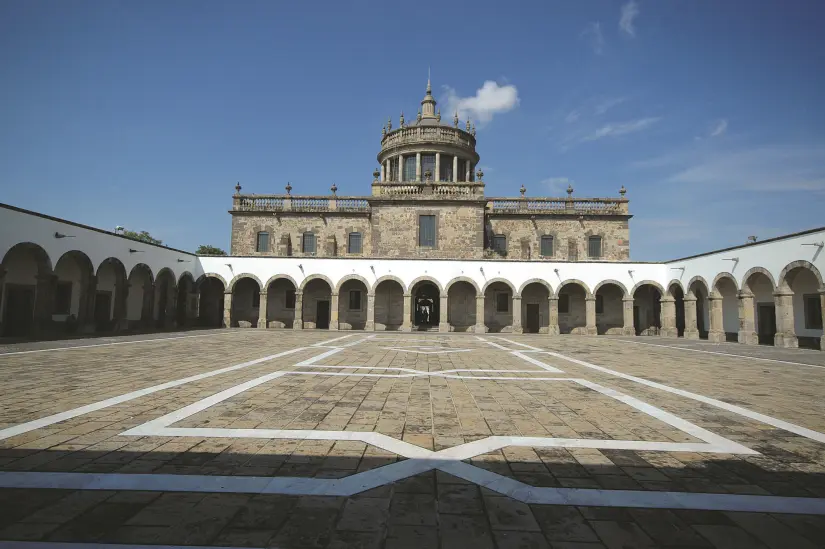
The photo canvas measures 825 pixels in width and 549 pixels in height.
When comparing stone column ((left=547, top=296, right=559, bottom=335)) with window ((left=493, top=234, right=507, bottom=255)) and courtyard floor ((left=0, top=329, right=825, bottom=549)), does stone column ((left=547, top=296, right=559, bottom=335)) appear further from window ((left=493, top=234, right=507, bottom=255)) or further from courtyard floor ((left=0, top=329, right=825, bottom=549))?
courtyard floor ((left=0, top=329, right=825, bottom=549))

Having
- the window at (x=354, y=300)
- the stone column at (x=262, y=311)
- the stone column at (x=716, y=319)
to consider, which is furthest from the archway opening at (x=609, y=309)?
the stone column at (x=262, y=311)

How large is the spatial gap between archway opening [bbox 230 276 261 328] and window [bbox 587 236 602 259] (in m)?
22.2

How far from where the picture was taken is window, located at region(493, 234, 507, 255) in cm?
2978

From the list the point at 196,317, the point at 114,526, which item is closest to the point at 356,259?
the point at 196,317

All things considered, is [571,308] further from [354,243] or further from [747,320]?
[354,243]

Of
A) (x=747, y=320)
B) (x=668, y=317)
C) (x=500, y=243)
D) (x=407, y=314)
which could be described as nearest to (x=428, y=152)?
(x=500, y=243)

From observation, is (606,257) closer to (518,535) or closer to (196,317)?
(196,317)

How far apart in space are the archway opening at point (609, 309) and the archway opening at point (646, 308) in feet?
3.76

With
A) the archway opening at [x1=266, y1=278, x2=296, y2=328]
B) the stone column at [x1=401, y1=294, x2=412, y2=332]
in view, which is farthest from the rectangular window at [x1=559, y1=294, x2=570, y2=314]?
the archway opening at [x1=266, y1=278, x2=296, y2=328]

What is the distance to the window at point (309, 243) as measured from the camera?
97.8 ft

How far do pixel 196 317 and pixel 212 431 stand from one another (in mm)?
24243

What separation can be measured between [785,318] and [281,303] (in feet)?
83.0

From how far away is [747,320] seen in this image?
18.9m

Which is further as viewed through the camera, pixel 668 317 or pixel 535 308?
pixel 535 308
